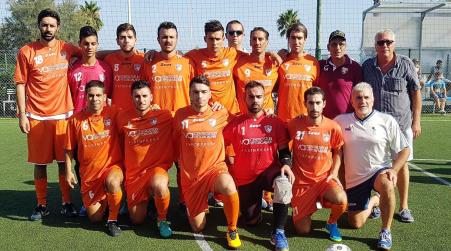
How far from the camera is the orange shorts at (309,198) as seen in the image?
4.27 metres

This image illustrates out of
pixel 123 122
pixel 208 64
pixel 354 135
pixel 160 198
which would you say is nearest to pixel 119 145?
A: pixel 123 122

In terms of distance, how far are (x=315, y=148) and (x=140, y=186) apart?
185 cm

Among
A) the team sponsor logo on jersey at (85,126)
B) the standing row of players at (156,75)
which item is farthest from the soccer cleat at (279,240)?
the team sponsor logo on jersey at (85,126)

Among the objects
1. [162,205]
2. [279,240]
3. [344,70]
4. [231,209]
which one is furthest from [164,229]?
[344,70]

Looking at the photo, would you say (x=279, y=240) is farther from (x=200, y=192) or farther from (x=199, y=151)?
(x=199, y=151)

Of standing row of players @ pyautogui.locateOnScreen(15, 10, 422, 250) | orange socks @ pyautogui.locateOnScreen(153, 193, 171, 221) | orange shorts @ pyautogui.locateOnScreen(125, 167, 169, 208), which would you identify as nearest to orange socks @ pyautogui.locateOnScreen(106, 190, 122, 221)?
orange shorts @ pyautogui.locateOnScreen(125, 167, 169, 208)

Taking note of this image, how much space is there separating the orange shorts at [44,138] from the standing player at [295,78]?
8.33 feet

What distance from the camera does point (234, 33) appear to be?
206 inches

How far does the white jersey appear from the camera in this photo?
432 cm

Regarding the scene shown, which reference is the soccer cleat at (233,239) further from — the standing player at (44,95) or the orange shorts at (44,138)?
the orange shorts at (44,138)

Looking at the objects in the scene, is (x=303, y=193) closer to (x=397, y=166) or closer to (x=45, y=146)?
(x=397, y=166)

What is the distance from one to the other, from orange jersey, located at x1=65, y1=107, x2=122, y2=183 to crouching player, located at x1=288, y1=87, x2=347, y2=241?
1.97 metres

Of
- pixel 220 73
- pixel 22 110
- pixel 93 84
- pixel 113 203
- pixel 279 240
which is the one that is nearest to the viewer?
pixel 279 240

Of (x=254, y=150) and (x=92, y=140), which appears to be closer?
(x=254, y=150)
